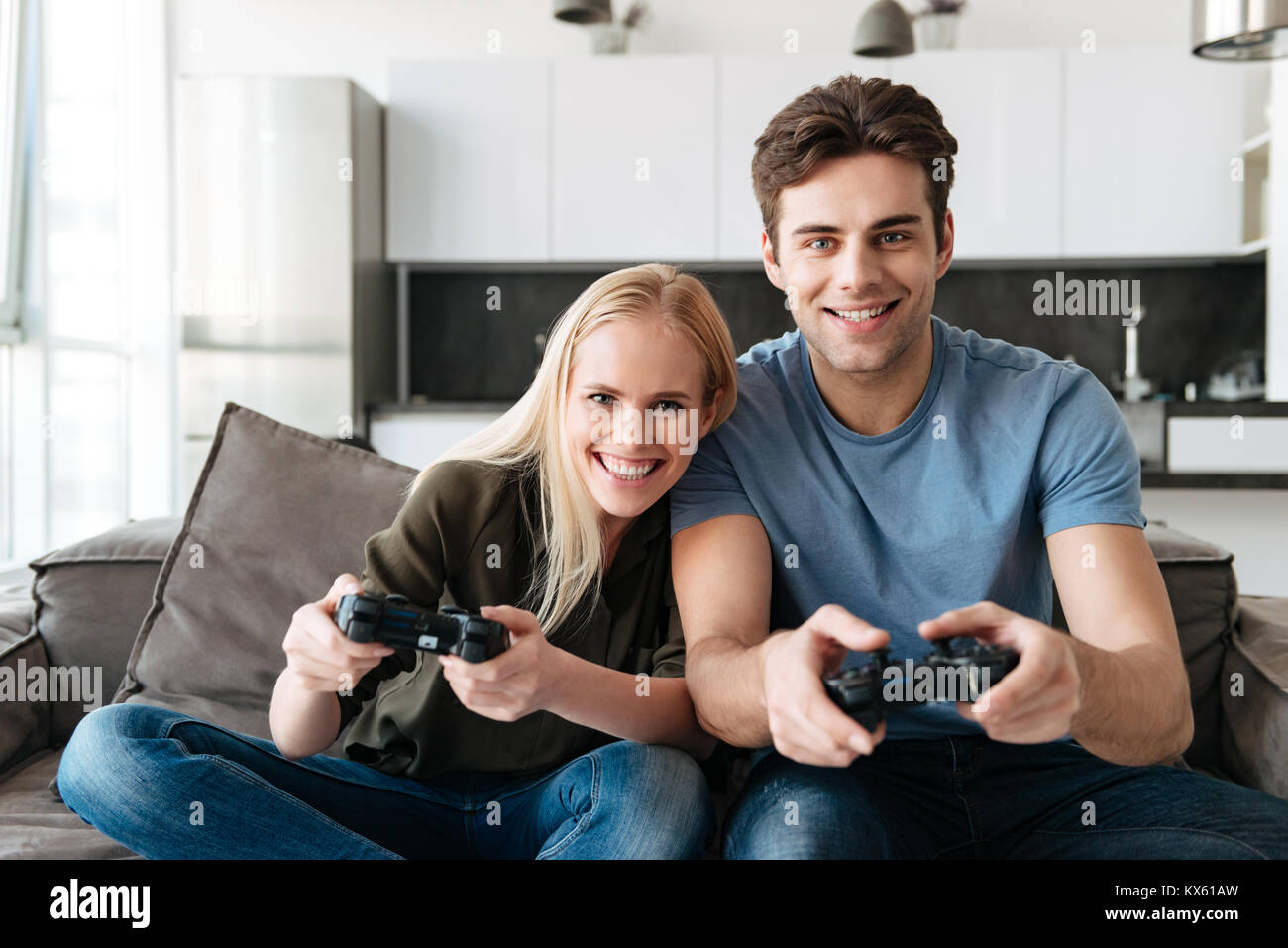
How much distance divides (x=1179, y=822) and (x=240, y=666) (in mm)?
1179

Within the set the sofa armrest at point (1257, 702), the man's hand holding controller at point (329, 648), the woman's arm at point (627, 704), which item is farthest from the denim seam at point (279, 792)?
the sofa armrest at point (1257, 702)

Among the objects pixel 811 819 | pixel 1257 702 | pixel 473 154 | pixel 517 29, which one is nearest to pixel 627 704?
pixel 811 819

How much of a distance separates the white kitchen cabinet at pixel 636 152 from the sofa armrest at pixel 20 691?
275cm

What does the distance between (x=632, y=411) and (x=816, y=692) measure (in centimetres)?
44

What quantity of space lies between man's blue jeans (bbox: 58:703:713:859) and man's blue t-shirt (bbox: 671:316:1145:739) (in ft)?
0.91

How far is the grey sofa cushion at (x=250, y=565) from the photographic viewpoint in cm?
150

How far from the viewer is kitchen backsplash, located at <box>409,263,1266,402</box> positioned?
13.8ft

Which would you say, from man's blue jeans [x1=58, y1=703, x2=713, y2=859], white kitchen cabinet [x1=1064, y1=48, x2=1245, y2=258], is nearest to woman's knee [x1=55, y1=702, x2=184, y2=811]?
man's blue jeans [x1=58, y1=703, x2=713, y2=859]

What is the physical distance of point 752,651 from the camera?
42.3 inches

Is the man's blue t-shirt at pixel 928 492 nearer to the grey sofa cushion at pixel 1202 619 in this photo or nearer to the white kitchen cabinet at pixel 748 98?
the grey sofa cushion at pixel 1202 619

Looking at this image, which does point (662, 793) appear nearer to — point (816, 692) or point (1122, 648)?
point (816, 692)

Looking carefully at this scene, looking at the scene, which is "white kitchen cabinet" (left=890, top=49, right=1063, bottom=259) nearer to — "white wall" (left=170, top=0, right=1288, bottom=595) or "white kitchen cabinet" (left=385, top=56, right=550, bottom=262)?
"white wall" (left=170, top=0, right=1288, bottom=595)

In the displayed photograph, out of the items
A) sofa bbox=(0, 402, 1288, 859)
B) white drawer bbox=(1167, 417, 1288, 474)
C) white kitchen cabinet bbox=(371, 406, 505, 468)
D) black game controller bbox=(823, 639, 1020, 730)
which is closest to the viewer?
black game controller bbox=(823, 639, 1020, 730)
